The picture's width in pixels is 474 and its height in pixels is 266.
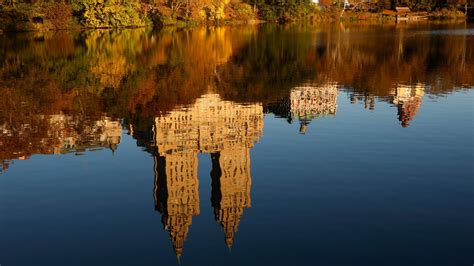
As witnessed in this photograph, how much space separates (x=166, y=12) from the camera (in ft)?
365

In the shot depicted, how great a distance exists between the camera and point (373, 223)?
596 inches

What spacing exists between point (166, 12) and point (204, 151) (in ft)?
304

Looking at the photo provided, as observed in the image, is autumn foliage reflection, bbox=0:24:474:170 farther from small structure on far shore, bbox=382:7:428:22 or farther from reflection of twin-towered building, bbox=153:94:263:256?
small structure on far shore, bbox=382:7:428:22

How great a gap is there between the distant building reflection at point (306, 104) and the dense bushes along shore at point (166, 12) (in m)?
62.6

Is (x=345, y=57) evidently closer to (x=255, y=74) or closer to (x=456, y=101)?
(x=255, y=74)

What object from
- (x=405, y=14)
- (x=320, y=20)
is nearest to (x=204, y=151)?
(x=320, y=20)

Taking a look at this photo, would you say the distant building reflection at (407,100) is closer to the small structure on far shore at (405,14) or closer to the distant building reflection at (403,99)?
the distant building reflection at (403,99)

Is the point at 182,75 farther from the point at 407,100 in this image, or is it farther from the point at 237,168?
the point at 237,168

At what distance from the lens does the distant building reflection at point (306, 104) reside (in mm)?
26938

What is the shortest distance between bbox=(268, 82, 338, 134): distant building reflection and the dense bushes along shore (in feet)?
205

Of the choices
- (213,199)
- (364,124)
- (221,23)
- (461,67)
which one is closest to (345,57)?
(461,67)

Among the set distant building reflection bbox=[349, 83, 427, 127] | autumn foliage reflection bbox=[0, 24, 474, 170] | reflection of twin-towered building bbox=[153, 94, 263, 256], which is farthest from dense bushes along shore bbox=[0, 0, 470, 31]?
distant building reflection bbox=[349, 83, 427, 127]

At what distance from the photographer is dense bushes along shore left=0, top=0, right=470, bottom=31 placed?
89.0 meters

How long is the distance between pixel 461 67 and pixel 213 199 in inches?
1308
